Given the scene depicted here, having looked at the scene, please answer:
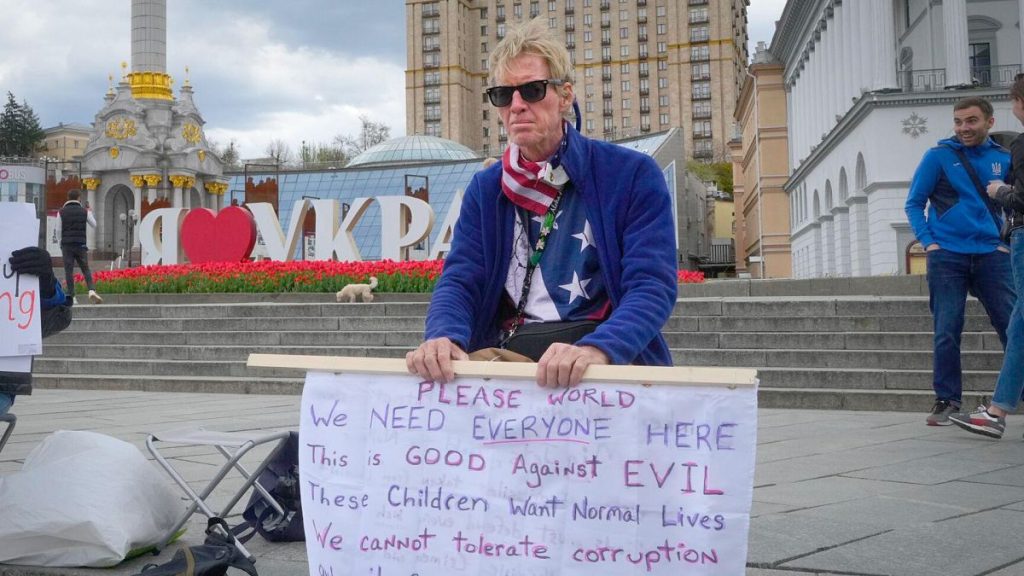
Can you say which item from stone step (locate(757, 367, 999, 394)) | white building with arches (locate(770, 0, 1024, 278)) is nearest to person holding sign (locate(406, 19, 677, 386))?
stone step (locate(757, 367, 999, 394))

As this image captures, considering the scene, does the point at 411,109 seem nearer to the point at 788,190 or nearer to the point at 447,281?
the point at 788,190

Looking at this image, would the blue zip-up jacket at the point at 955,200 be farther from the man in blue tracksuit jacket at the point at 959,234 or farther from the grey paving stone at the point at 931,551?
the grey paving stone at the point at 931,551

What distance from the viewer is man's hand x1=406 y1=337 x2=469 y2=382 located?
256 centimetres

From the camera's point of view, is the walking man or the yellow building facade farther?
the yellow building facade

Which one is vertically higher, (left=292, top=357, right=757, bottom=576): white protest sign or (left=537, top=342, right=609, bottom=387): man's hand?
(left=537, top=342, right=609, bottom=387): man's hand

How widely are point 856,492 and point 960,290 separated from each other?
8.03 ft

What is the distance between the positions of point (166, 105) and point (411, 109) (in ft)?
260

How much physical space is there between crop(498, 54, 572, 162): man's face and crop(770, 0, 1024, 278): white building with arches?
25580 mm

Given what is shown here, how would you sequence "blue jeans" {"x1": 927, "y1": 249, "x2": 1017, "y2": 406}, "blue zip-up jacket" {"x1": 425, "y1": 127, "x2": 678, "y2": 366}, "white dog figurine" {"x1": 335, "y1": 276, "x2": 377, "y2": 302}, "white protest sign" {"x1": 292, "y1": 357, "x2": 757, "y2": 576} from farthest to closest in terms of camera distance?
"white dog figurine" {"x1": 335, "y1": 276, "x2": 377, "y2": 302} → "blue jeans" {"x1": 927, "y1": 249, "x2": 1017, "y2": 406} → "blue zip-up jacket" {"x1": 425, "y1": 127, "x2": 678, "y2": 366} → "white protest sign" {"x1": 292, "y1": 357, "x2": 757, "y2": 576}

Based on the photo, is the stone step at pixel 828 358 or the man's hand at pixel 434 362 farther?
the stone step at pixel 828 358

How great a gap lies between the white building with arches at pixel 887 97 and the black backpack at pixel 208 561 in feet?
84.0

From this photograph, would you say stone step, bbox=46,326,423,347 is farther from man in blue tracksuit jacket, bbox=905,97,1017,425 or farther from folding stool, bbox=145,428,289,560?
folding stool, bbox=145,428,289,560

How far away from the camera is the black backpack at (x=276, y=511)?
3.94 m

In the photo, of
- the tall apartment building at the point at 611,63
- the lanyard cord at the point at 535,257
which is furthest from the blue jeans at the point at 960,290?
the tall apartment building at the point at 611,63
